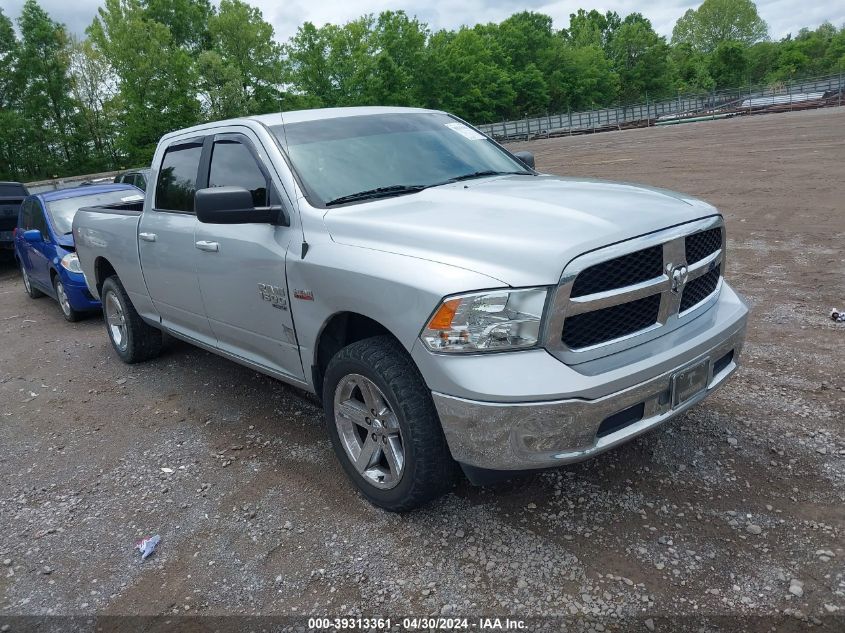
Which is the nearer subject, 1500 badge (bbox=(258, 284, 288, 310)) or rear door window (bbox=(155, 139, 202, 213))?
1500 badge (bbox=(258, 284, 288, 310))

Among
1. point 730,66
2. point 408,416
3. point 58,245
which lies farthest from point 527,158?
point 730,66

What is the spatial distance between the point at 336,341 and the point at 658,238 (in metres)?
1.66

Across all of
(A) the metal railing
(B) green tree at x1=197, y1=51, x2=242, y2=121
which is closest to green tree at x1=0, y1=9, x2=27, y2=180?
(B) green tree at x1=197, y1=51, x2=242, y2=121

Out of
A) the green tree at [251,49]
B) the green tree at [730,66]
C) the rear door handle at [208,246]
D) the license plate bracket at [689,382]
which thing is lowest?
the license plate bracket at [689,382]

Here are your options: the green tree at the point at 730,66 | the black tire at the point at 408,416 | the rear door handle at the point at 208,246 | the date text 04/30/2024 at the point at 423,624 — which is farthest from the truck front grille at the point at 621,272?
the green tree at the point at 730,66

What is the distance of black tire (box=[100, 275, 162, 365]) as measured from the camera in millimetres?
6059

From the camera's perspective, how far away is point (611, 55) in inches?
3848

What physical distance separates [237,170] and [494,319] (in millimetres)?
2276

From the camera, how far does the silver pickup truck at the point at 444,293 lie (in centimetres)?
274

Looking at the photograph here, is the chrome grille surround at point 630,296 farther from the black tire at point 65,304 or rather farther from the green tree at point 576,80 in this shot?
the green tree at point 576,80

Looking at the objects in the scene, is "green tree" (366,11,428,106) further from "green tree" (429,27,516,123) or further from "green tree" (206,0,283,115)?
"green tree" (206,0,283,115)

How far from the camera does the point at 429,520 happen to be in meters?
3.35

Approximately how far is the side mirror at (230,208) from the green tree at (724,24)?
13856 cm

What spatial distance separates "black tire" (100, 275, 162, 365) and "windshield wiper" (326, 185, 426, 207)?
3.19 m
